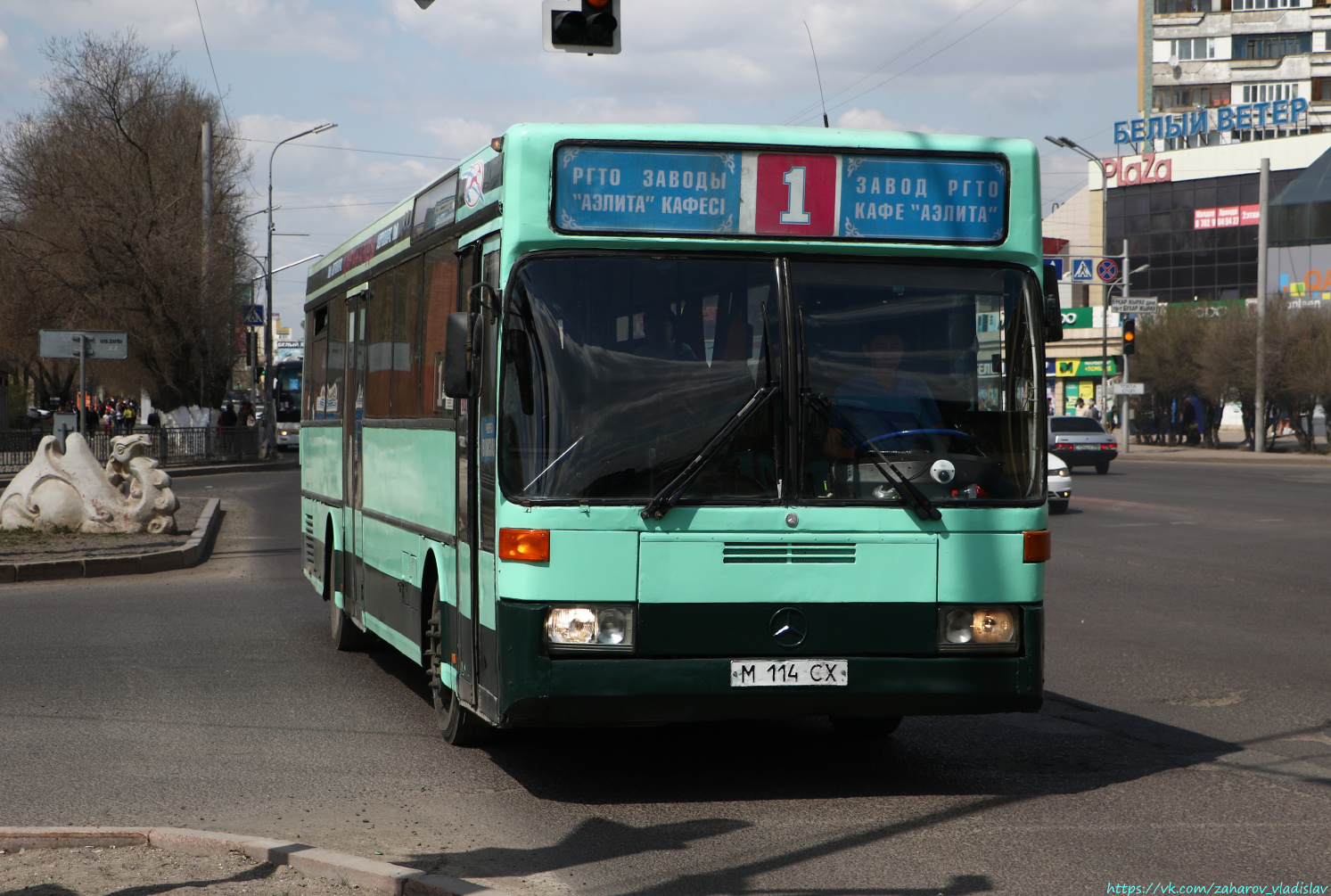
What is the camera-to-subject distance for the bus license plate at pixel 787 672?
571 centimetres

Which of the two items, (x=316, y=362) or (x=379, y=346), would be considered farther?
(x=316, y=362)

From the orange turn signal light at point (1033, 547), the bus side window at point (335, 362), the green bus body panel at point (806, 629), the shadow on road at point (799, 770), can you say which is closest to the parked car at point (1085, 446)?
the bus side window at point (335, 362)

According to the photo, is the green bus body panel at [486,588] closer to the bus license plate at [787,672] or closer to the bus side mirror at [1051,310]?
the bus license plate at [787,672]

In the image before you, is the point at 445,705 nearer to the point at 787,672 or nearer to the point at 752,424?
the point at 787,672

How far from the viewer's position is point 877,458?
5824 millimetres

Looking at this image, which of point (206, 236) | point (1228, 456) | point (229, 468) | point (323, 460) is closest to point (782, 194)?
point (323, 460)

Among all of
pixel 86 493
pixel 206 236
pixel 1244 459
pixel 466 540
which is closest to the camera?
pixel 466 540

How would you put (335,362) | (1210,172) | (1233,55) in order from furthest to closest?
(1233,55)
(1210,172)
(335,362)

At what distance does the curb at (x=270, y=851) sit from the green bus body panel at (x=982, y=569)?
7.66 ft

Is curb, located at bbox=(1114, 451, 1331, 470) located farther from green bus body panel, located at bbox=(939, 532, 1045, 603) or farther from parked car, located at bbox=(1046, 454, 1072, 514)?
green bus body panel, located at bbox=(939, 532, 1045, 603)

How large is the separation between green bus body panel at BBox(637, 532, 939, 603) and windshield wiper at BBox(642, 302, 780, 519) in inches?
4.4

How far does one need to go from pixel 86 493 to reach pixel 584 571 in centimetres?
1445

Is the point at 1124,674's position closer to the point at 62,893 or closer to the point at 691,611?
the point at 691,611

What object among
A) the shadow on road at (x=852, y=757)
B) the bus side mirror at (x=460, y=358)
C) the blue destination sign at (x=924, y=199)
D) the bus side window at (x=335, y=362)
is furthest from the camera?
the bus side window at (x=335, y=362)
